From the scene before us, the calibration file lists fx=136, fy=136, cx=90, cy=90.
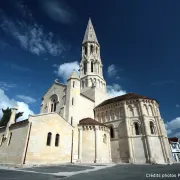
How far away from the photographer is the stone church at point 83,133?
17.4 m

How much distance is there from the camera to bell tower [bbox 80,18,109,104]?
127 feet

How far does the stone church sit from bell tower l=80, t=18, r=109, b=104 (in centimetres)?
733

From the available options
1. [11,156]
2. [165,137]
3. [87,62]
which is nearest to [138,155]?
[165,137]

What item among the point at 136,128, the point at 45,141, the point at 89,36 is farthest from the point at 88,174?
the point at 89,36

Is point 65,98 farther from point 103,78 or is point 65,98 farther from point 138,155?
point 103,78

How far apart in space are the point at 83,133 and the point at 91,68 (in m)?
24.5

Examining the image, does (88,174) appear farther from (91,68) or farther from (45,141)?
(91,68)

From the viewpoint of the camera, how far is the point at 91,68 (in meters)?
42.8

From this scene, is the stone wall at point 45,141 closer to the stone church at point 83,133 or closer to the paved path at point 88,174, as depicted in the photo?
the stone church at point 83,133

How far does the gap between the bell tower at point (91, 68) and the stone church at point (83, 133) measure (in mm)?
7331

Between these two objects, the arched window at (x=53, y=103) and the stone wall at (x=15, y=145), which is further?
the arched window at (x=53, y=103)

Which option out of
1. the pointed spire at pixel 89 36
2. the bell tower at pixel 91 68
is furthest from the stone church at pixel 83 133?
the pointed spire at pixel 89 36

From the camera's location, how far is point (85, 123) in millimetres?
23281

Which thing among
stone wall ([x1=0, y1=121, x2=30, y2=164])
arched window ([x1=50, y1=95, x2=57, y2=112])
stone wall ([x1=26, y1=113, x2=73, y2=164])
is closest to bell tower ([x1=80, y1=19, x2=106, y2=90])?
arched window ([x1=50, y1=95, x2=57, y2=112])
